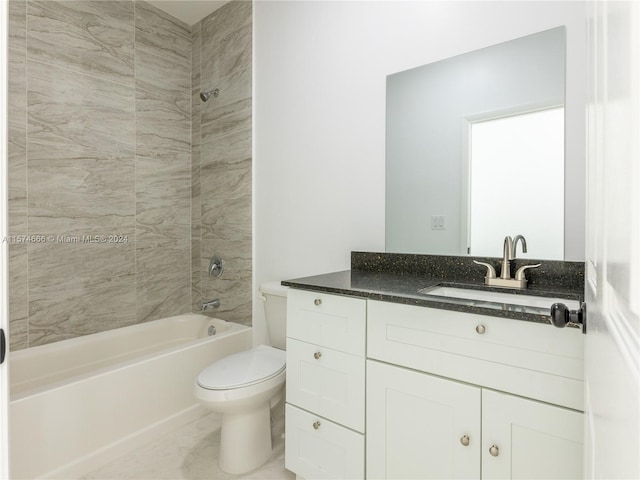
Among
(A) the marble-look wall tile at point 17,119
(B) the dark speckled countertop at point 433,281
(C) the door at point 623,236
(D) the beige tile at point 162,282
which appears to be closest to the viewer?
(C) the door at point 623,236

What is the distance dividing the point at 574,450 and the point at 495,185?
998mm

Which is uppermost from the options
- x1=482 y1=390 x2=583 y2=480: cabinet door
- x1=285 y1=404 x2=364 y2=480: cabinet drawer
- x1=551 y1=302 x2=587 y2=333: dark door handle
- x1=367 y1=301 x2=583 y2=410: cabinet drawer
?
x1=551 y1=302 x2=587 y2=333: dark door handle

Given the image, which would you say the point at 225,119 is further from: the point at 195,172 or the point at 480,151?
the point at 480,151

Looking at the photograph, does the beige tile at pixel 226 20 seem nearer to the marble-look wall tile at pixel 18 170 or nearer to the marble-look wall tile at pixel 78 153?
the marble-look wall tile at pixel 78 153

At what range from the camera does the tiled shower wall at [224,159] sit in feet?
8.44

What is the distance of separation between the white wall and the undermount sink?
0.31m

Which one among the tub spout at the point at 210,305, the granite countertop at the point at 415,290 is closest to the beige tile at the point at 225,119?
the tub spout at the point at 210,305

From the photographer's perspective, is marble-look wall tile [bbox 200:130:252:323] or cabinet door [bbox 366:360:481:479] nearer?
cabinet door [bbox 366:360:481:479]

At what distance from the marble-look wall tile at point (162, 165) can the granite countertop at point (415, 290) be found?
5.42ft

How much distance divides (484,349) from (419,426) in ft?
1.14

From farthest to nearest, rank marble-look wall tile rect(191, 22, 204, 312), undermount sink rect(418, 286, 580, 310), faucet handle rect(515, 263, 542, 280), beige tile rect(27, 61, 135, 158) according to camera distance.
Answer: marble-look wall tile rect(191, 22, 204, 312) → beige tile rect(27, 61, 135, 158) → faucet handle rect(515, 263, 542, 280) → undermount sink rect(418, 286, 580, 310)

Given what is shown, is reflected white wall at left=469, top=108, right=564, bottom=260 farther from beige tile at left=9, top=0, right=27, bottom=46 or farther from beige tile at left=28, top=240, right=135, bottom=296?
beige tile at left=9, top=0, right=27, bottom=46

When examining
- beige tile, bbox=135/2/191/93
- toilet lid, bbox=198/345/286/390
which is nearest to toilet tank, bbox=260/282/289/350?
toilet lid, bbox=198/345/286/390

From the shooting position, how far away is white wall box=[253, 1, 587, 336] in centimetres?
154
